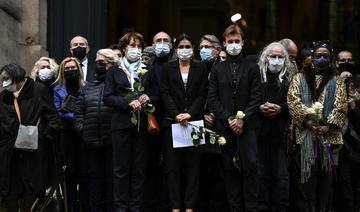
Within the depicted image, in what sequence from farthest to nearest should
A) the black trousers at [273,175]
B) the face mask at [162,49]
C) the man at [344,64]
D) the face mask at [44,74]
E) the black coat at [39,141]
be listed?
the man at [344,64], the face mask at [44,74], the face mask at [162,49], the black coat at [39,141], the black trousers at [273,175]

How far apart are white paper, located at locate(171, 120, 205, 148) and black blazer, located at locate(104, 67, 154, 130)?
461 millimetres

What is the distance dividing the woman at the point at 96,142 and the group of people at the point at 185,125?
0.02m

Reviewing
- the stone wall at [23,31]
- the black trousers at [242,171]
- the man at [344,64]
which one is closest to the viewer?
the black trousers at [242,171]

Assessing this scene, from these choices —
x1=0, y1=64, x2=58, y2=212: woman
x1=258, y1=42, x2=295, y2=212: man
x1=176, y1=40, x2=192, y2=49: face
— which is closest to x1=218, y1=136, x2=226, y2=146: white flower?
x1=258, y1=42, x2=295, y2=212: man

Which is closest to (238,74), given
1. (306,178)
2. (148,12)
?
(306,178)

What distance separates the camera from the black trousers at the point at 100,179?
1327 centimetres

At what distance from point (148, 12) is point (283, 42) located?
12.1 meters

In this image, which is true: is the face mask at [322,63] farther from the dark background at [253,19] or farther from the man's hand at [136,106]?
the dark background at [253,19]

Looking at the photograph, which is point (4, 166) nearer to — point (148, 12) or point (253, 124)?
point (253, 124)

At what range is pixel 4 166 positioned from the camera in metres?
13.2

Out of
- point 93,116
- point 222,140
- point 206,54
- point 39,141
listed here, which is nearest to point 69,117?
point 93,116

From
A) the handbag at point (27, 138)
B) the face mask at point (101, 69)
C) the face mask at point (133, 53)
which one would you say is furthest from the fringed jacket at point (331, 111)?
the handbag at point (27, 138)

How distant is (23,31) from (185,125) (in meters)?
4.65

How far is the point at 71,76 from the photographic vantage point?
45.4ft
